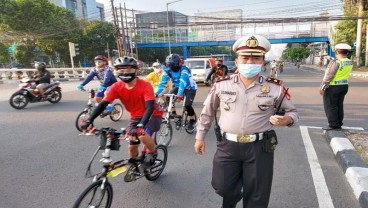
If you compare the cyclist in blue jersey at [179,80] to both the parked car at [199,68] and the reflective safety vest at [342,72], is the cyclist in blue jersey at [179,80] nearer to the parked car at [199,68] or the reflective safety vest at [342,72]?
the reflective safety vest at [342,72]

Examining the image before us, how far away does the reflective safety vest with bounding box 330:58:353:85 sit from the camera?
584 cm

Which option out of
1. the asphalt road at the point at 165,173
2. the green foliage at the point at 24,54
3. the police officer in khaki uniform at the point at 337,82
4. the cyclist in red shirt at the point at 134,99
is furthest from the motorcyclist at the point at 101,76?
the green foliage at the point at 24,54

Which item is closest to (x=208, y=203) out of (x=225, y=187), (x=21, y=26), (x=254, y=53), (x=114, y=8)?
(x=225, y=187)

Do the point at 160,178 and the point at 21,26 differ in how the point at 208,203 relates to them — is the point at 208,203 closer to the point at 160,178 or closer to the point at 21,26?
the point at 160,178

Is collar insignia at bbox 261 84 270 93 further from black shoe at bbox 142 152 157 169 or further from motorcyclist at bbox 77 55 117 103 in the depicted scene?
motorcyclist at bbox 77 55 117 103

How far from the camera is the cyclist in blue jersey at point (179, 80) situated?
237 inches

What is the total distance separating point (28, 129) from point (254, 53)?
6684mm

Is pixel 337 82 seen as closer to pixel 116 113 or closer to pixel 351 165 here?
pixel 351 165

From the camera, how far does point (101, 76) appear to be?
7941 millimetres

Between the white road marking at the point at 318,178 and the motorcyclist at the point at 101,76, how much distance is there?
4884mm

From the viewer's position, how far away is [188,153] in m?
5.34

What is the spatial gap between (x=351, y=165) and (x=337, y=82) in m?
2.33

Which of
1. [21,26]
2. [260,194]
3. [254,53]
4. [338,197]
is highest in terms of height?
[21,26]

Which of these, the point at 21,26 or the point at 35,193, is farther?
the point at 21,26
